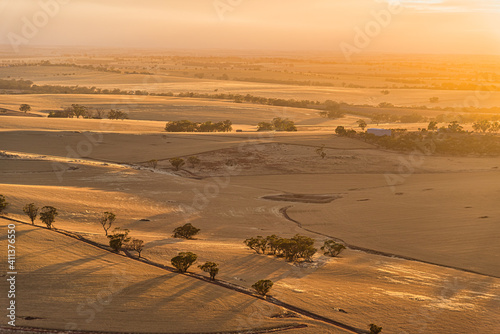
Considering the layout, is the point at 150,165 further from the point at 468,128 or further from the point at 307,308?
the point at 468,128

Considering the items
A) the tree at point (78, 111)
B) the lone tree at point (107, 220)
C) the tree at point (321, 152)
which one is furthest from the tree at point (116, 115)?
the lone tree at point (107, 220)

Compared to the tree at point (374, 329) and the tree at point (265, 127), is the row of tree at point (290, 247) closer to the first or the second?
the tree at point (374, 329)

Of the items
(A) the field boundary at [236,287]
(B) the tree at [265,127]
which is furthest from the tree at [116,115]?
(A) the field boundary at [236,287]

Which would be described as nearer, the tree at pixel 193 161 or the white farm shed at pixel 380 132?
the tree at pixel 193 161

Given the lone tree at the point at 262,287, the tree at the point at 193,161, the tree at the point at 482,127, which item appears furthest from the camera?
the tree at the point at 482,127

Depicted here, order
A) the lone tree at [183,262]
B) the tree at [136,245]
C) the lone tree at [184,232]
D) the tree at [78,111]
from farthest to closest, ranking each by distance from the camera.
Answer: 1. the tree at [78,111]
2. the lone tree at [184,232]
3. the tree at [136,245]
4. the lone tree at [183,262]

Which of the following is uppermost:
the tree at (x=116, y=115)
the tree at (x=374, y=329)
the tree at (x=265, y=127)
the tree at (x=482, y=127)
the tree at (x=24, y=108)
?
the tree at (x=482, y=127)

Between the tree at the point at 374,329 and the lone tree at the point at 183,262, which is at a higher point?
the lone tree at the point at 183,262

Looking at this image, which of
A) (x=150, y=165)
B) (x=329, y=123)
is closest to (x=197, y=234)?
(x=150, y=165)
